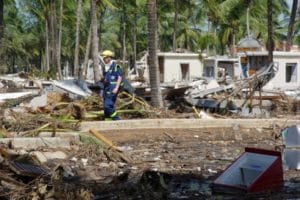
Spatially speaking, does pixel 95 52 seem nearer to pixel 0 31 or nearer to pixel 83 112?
pixel 0 31

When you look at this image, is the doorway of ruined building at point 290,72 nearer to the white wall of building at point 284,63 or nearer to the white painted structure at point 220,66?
the white wall of building at point 284,63

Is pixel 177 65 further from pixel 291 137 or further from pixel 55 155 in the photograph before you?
pixel 55 155

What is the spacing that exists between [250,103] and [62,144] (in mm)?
8301

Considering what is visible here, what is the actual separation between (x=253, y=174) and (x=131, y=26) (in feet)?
198

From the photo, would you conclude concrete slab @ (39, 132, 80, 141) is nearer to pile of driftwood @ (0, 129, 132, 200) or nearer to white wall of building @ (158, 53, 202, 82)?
pile of driftwood @ (0, 129, 132, 200)

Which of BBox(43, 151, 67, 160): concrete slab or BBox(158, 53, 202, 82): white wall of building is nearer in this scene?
BBox(43, 151, 67, 160): concrete slab

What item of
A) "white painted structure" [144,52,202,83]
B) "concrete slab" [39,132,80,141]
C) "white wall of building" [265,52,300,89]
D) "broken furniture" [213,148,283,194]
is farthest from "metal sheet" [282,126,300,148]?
"white painted structure" [144,52,202,83]

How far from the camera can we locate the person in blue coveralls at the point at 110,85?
13875 mm

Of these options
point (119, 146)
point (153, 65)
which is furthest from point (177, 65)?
point (119, 146)

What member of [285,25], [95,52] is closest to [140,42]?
[285,25]

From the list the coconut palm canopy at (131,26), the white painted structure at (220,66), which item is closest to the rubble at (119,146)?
the white painted structure at (220,66)

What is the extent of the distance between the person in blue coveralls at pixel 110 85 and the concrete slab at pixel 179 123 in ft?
1.64

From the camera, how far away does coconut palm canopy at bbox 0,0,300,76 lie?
48.8 metres

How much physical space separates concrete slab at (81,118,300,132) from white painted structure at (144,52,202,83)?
2167cm
